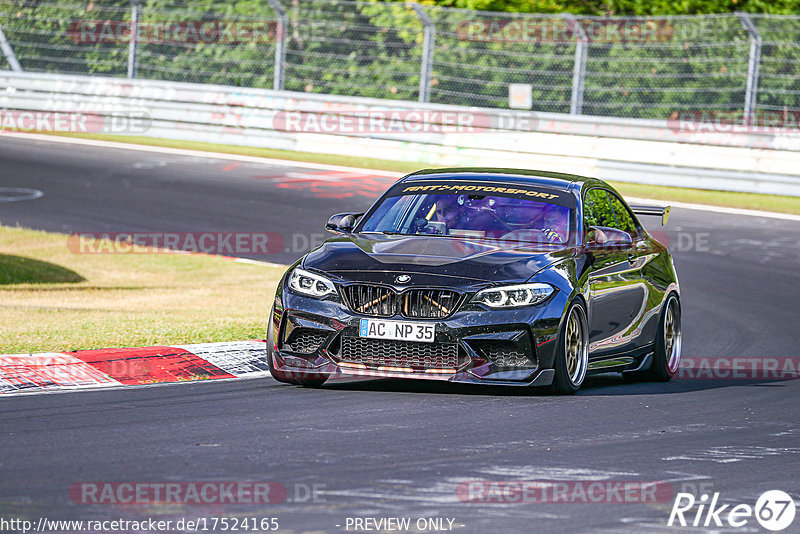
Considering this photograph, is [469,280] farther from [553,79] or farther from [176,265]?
[553,79]

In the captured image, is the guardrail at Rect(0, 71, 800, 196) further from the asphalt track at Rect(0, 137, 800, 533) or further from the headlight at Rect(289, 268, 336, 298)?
the headlight at Rect(289, 268, 336, 298)

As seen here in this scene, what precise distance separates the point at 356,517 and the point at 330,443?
153cm

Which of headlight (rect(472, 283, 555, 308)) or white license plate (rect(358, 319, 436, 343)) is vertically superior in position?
headlight (rect(472, 283, 555, 308))

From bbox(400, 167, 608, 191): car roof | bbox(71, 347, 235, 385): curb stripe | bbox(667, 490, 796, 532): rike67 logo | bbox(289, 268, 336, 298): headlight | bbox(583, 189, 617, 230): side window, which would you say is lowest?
bbox(71, 347, 235, 385): curb stripe

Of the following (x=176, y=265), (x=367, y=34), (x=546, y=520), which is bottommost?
(x=176, y=265)

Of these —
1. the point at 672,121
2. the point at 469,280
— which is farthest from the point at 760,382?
the point at 672,121

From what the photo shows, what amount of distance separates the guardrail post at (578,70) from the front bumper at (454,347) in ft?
50.3

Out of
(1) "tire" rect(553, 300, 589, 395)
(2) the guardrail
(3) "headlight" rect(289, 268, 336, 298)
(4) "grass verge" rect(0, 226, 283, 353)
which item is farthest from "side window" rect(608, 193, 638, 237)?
(2) the guardrail

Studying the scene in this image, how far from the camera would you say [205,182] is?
2252 cm

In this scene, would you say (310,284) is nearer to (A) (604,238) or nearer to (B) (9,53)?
(A) (604,238)

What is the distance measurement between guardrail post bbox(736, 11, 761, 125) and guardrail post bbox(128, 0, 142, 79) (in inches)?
457

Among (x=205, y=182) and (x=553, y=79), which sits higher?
(x=553, y=79)

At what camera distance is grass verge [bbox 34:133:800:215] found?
71.9ft

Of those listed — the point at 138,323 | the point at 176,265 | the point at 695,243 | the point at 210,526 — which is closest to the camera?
the point at 210,526
